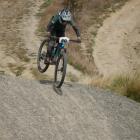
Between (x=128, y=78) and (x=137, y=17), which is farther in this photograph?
(x=137, y=17)

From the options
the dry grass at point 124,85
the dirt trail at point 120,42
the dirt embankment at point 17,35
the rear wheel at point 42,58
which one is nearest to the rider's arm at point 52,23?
the rear wheel at point 42,58

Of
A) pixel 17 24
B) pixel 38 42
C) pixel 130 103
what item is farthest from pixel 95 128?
pixel 17 24

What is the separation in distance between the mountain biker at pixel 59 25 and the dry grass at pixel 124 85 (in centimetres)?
287

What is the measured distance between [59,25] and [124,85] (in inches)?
144

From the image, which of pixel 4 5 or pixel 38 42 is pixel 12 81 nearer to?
pixel 38 42

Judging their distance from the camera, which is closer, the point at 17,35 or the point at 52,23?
the point at 52,23

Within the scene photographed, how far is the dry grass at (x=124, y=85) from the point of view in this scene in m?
15.7

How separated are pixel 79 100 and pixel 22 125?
2.57 m

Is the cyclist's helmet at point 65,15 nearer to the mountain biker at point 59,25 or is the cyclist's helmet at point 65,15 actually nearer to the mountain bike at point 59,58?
the mountain biker at point 59,25

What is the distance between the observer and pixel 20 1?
41.3 m

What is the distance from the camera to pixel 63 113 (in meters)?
11.9

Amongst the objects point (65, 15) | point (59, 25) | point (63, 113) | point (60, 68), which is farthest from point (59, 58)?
point (63, 113)

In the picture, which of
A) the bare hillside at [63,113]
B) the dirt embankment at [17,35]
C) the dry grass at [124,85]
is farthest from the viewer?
the dirt embankment at [17,35]

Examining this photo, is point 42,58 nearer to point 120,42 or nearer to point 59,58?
point 59,58
